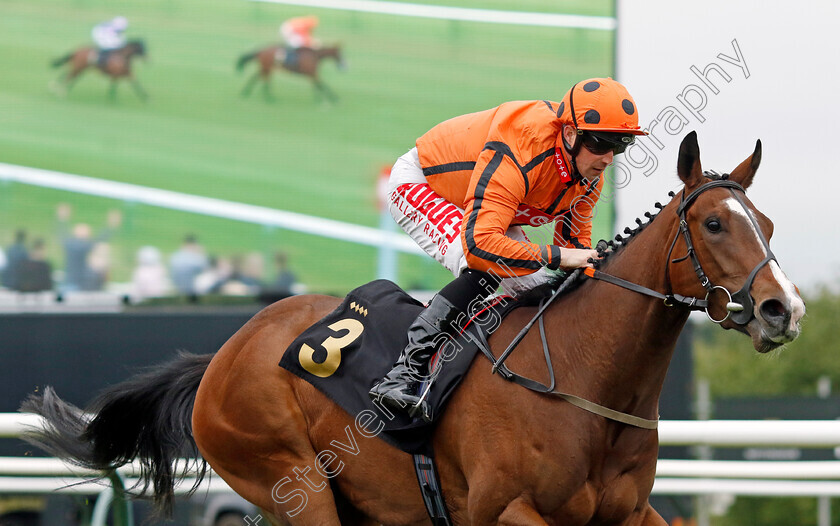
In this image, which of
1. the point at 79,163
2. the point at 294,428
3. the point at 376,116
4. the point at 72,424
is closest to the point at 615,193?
the point at 376,116

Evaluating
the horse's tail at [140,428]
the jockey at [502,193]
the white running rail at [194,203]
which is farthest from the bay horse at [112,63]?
the jockey at [502,193]

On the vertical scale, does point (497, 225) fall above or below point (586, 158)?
below

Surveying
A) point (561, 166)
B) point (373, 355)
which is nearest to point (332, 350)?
point (373, 355)

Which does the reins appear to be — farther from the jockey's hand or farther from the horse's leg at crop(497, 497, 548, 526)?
the horse's leg at crop(497, 497, 548, 526)

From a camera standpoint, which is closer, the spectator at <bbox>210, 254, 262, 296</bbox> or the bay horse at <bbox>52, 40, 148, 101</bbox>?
the spectator at <bbox>210, 254, 262, 296</bbox>

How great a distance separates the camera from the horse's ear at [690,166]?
8.61 ft

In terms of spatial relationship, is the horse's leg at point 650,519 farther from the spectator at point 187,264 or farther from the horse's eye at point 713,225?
the spectator at point 187,264

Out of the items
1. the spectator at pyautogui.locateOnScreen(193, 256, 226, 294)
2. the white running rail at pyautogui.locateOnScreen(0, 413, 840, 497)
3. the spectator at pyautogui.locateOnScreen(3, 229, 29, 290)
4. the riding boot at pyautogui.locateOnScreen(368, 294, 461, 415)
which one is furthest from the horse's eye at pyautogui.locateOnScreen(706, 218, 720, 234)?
the spectator at pyautogui.locateOnScreen(3, 229, 29, 290)

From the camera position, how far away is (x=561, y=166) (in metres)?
3.01

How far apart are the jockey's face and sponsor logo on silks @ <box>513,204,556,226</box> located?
259 millimetres

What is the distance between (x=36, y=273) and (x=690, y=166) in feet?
16.7

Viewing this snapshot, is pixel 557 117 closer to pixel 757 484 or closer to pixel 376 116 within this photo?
pixel 757 484

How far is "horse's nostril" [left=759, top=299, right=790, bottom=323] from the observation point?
90.7 inches

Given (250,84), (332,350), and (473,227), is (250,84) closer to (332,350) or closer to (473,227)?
(332,350)
